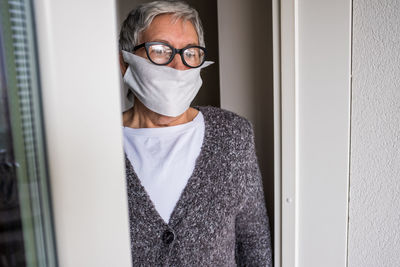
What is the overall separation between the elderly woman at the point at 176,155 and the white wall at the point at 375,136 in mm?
277

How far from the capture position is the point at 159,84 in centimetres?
80

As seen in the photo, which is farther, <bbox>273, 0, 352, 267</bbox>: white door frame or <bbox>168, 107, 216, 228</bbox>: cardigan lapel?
<bbox>273, 0, 352, 267</bbox>: white door frame

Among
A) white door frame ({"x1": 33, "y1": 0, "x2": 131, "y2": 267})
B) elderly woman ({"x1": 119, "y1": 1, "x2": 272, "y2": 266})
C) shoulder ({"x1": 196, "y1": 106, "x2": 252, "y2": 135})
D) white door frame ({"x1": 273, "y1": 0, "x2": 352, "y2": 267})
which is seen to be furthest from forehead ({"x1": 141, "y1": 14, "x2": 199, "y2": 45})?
white door frame ({"x1": 33, "y1": 0, "x2": 131, "y2": 267})

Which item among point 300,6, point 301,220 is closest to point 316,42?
point 300,6

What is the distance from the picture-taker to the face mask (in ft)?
2.61

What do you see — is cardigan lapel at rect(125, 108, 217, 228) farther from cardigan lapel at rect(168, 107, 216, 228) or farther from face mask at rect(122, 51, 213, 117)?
face mask at rect(122, 51, 213, 117)

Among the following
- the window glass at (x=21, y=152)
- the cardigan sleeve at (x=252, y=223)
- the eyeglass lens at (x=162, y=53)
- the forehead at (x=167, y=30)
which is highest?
the forehead at (x=167, y=30)

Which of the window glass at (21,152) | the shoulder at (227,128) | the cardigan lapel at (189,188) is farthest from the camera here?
the shoulder at (227,128)

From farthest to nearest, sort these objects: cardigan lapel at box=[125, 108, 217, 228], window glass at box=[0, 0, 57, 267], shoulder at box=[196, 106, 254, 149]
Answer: shoulder at box=[196, 106, 254, 149] → cardigan lapel at box=[125, 108, 217, 228] → window glass at box=[0, 0, 57, 267]

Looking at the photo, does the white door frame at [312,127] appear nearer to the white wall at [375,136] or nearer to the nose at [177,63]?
the white wall at [375,136]

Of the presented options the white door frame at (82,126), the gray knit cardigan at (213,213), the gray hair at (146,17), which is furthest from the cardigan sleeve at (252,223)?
the white door frame at (82,126)

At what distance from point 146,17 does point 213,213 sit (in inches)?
18.4

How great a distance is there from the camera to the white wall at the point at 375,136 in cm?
82

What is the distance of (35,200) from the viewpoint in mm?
201
